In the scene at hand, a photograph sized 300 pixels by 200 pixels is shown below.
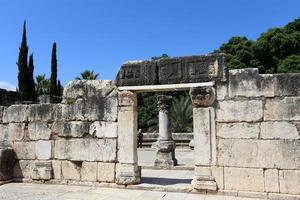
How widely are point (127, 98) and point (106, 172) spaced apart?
1.87 metres

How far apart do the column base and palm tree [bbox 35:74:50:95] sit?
28891mm

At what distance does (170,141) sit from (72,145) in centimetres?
481

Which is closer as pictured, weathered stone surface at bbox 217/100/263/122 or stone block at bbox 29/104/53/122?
weathered stone surface at bbox 217/100/263/122

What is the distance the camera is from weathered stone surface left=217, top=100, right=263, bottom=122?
6473 millimetres

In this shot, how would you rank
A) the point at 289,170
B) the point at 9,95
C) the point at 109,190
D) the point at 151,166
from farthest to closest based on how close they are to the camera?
the point at 9,95
the point at 151,166
the point at 109,190
the point at 289,170

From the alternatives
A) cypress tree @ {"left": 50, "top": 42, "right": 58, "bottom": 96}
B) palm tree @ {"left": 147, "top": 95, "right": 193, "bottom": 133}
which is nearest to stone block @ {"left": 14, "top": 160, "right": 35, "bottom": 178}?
palm tree @ {"left": 147, "top": 95, "right": 193, "bottom": 133}

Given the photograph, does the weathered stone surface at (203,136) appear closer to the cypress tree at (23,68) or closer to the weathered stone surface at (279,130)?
the weathered stone surface at (279,130)

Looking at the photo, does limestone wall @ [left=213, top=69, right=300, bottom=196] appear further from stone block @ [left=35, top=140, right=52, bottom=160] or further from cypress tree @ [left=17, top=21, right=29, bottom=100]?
cypress tree @ [left=17, top=21, right=29, bottom=100]

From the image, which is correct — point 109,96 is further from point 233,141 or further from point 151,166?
point 151,166

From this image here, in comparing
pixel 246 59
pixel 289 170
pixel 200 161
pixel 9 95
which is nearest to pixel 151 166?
pixel 200 161

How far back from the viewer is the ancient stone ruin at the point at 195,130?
630 cm

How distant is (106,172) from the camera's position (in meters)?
7.59

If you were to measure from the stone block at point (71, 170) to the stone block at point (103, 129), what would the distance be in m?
0.91

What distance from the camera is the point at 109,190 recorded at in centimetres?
709
